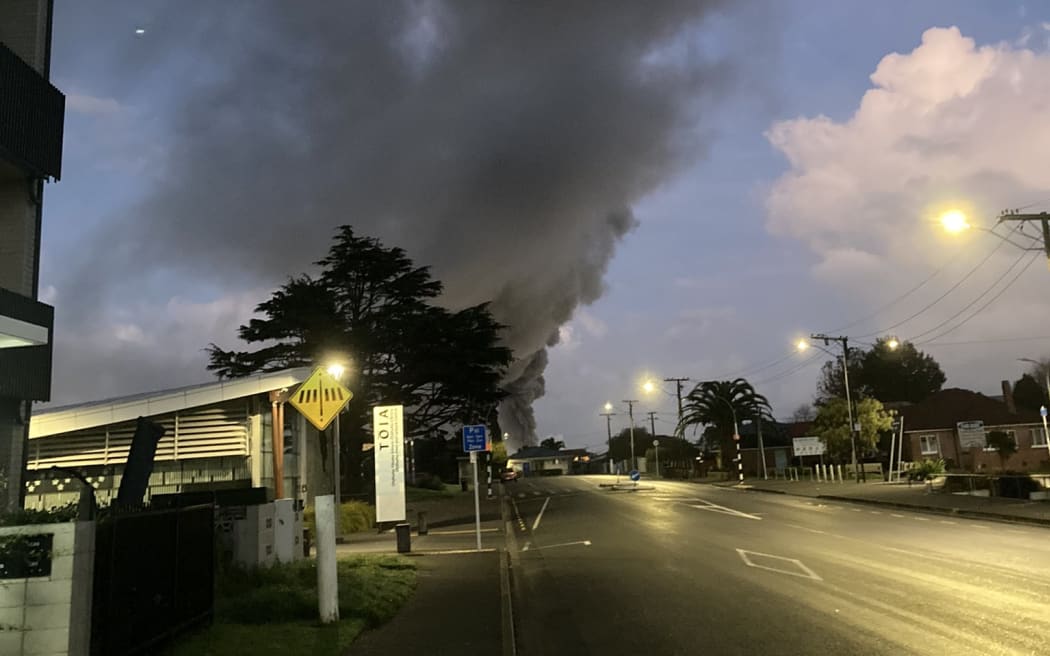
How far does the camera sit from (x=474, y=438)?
65.7 feet

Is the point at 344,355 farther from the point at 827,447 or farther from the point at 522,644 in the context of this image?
the point at 522,644

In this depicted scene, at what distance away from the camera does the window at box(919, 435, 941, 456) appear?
58344 millimetres

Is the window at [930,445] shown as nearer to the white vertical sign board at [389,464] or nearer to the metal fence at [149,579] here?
the white vertical sign board at [389,464]

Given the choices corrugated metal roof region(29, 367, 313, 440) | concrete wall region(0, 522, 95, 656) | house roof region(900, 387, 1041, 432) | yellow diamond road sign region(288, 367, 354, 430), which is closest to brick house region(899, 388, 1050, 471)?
house roof region(900, 387, 1041, 432)

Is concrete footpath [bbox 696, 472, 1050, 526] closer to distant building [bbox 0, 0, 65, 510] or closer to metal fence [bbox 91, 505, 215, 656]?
metal fence [bbox 91, 505, 215, 656]

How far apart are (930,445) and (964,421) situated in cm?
743

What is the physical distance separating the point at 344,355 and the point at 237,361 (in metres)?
6.23

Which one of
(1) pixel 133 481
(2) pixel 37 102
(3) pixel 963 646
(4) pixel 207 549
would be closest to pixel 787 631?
(3) pixel 963 646

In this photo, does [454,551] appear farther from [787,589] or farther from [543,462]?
[543,462]

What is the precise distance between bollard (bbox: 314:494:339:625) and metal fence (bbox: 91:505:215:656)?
47.6 inches

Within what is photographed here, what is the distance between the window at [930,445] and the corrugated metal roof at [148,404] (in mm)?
51641

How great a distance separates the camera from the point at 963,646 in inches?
306

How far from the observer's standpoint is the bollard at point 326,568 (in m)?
9.06

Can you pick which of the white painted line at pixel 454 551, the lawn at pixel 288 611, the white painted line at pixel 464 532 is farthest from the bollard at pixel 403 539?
the white painted line at pixel 464 532
